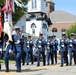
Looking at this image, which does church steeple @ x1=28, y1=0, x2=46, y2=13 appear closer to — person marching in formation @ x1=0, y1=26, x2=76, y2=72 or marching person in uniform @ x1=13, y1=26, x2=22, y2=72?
person marching in formation @ x1=0, y1=26, x2=76, y2=72

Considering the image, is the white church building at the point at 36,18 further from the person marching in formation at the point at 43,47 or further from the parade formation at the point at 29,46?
the person marching in formation at the point at 43,47

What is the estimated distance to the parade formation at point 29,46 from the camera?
13.8 meters

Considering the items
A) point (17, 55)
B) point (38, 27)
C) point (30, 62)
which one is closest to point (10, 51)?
point (17, 55)

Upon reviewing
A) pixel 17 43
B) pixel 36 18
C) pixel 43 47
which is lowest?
pixel 43 47

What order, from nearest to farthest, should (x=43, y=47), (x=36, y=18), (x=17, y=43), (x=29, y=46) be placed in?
1. (x=17, y=43)
2. (x=43, y=47)
3. (x=29, y=46)
4. (x=36, y=18)

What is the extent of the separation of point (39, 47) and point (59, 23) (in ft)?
276

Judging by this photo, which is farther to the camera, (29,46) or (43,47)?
(29,46)

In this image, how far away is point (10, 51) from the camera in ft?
45.4

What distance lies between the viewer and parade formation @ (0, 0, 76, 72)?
541 inches

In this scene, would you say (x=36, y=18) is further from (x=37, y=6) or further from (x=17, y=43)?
(x=17, y=43)

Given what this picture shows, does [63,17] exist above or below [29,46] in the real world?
above


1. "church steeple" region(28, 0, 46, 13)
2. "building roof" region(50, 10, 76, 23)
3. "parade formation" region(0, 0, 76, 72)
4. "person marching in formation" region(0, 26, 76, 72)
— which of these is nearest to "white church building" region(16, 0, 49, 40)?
"church steeple" region(28, 0, 46, 13)

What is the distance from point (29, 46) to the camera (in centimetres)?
→ 2038

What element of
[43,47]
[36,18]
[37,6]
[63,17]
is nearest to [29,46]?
[43,47]
